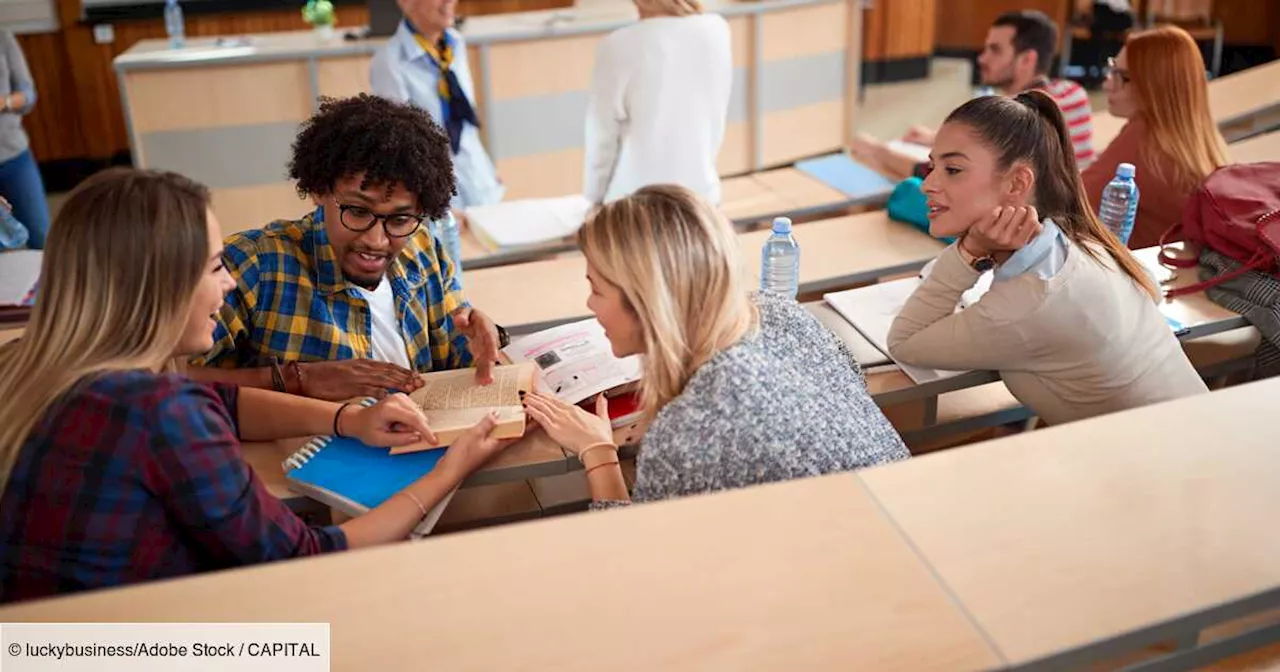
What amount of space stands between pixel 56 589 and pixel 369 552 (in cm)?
50

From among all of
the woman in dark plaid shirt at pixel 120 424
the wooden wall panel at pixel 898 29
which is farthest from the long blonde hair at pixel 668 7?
the wooden wall panel at pixel 898 29

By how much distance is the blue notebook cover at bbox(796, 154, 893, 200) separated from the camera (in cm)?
376

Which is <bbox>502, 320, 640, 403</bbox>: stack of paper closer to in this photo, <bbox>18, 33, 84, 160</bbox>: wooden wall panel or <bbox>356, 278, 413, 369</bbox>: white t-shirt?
<bbox>356, 278, 413, 369</bbox>: white t-shirt

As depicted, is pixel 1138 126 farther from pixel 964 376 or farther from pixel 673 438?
pixel 673 438

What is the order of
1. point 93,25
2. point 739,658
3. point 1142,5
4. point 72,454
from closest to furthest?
point 739,658, point 72,454, point 93,25, point 1142,5

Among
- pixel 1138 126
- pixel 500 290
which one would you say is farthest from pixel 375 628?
pixel 1138 126

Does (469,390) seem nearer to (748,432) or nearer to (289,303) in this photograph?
(289,303)

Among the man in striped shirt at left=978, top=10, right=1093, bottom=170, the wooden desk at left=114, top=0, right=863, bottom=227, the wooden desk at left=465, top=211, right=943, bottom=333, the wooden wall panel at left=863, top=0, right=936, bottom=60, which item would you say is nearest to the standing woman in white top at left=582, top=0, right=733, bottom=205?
the wooden desk at left=465, top=211, right=943, bottom=333

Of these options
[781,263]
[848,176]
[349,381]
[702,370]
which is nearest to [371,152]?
[349,381]

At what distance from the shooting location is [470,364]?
239 centimetres

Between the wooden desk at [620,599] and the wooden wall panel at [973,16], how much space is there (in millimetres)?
7519

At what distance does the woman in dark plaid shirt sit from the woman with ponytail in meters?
1.37

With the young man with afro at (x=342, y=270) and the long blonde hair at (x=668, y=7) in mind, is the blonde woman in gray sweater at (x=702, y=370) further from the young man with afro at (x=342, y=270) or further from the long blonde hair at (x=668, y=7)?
the long blonde hair at (x=668, y=7)

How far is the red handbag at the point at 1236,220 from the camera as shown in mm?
2594
